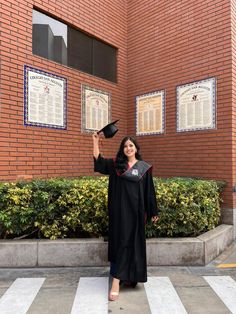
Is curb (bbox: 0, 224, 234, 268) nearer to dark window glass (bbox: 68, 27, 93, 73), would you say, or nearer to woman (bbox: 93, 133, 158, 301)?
woman (bbox: 93, 133, 158, 301)

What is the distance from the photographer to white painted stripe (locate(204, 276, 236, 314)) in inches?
132

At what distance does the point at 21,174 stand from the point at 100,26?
3918 millimetres

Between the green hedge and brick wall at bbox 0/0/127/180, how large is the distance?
0.96 metres

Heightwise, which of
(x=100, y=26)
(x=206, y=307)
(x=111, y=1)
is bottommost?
(x=206, y=307)

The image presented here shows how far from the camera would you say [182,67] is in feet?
22.0

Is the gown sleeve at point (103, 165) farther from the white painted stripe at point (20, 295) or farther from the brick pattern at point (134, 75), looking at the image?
the brick pattern at point (134, 75)

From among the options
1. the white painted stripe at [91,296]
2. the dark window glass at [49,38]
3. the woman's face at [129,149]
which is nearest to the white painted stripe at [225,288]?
the white painted stripe at [91,296]

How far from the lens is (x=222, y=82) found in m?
6.01

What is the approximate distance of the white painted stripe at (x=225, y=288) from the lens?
11.0ft

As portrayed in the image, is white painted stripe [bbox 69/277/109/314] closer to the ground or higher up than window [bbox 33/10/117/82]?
closer to the ground

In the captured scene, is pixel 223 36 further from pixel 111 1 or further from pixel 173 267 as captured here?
pixel 173 267

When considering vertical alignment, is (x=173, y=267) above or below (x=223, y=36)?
below

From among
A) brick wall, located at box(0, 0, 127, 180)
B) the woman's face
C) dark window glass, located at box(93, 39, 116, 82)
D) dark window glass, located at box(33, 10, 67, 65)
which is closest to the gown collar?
the woman's face

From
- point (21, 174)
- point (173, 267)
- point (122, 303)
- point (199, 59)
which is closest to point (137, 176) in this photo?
point (122, 303)
